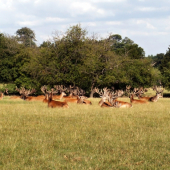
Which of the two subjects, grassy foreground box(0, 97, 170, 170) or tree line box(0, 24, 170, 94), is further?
tree line box(0, 24, 170, 94)

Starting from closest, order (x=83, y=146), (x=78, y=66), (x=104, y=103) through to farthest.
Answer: (x=83, y=146), (x=104, y=103), (x=78, y=66)

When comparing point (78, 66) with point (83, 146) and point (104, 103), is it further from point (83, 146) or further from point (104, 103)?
point (83, 146)

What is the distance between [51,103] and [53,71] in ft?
40.5

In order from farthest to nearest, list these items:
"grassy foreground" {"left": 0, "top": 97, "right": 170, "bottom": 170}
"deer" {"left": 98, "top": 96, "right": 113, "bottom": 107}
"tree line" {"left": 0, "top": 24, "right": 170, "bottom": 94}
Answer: "tree line" {"left": 0, "top": 24, "right": 170, "bottom": 94}
"deer" {"left": 98, "top": 96, "right": 113, "bottom": 107}
"grassy foreground" {"left": 0, "top": 97, "right": 170, "bottom": 170}

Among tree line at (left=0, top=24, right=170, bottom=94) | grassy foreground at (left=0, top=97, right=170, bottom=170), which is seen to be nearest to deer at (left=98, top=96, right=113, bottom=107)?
grassy foreground at (left=0, top=97, right=170, bottom=170)

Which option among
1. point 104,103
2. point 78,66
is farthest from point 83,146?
point 78,66

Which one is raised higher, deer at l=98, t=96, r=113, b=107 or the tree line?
the tree line

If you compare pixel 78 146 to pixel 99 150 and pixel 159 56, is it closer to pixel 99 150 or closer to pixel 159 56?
pixel 99 150

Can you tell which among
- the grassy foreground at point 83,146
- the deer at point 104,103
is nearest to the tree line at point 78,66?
the deer at point 104,103

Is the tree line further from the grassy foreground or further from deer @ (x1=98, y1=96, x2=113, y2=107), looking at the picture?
the grassy foreground

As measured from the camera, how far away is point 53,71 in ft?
85.3

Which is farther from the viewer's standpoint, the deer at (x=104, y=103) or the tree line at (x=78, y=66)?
the tree line at (x=78, y=66)

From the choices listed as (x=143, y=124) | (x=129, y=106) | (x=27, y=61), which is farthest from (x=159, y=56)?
(x=143, y=124)

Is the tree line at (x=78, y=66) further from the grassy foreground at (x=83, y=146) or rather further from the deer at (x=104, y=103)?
the grassy foreground at (x=83, y=146)
